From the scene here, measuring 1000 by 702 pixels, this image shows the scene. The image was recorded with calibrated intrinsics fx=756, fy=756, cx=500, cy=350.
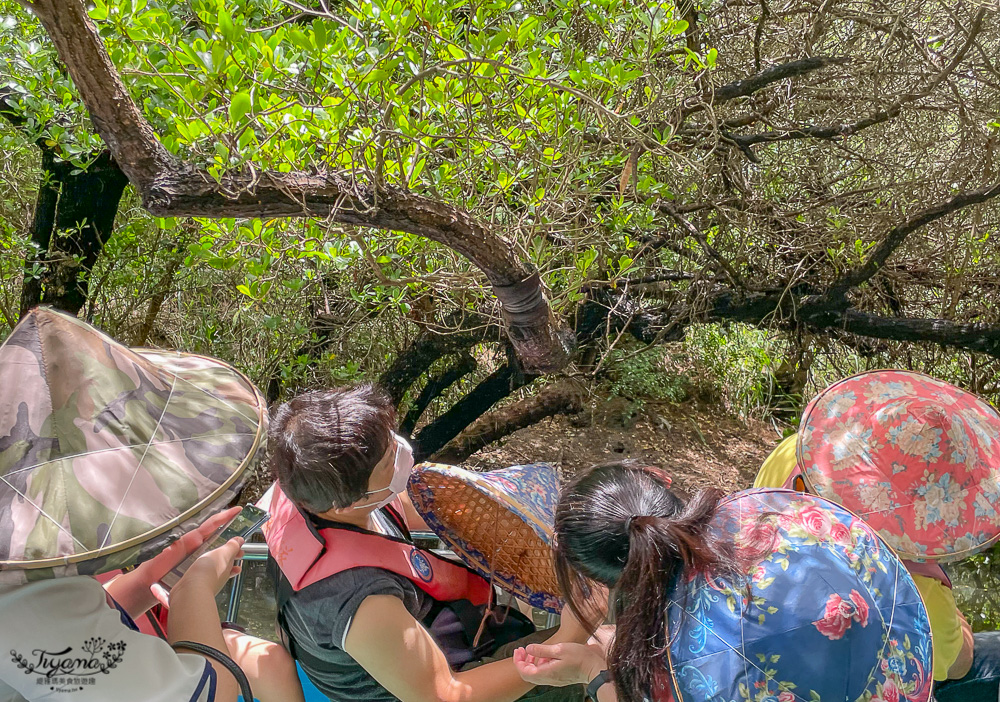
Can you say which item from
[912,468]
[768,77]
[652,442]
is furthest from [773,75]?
[912,468]

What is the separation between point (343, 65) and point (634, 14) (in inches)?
47.6

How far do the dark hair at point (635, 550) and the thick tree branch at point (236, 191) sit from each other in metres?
1.13

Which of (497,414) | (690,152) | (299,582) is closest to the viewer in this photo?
(299,582)

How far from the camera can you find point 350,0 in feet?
7.14

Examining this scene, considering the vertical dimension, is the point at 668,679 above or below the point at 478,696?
above

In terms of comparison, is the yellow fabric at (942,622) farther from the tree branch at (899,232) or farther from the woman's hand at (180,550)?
the tree branch at (899,232)

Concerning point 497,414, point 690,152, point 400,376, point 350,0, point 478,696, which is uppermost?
point 350,0

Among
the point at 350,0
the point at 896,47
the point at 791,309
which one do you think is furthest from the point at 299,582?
the point at 896,47

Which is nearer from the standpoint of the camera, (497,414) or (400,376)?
(400,376)

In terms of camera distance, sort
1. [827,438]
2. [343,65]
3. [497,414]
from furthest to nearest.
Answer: [497,414]
[343,65]
[827,438]

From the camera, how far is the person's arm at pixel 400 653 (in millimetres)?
1362

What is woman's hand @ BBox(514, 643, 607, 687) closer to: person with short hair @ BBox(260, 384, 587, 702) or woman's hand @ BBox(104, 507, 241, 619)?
person with short hair @ BBox(260, 384, 587, 702)

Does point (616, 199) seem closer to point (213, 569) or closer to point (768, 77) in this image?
Answer: point (768, 77)

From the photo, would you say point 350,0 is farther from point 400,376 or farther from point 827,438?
point 400,376
